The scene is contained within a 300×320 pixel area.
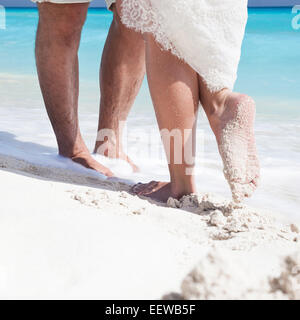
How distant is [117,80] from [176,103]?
28.1 inches

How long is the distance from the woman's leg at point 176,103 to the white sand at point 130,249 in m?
0.18

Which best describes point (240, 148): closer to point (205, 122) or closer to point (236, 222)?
point (236, 222)

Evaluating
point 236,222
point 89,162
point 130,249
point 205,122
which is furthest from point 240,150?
point 205,122

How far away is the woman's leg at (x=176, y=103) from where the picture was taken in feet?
4.88

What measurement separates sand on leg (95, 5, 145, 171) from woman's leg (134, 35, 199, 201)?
0.58 m

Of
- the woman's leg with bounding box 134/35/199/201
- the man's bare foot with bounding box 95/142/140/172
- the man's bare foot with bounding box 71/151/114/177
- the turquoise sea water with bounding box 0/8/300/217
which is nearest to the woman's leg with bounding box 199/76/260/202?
the woman's leg with bounding box 134/35/199/201

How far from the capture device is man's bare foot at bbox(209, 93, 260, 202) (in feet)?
4.60

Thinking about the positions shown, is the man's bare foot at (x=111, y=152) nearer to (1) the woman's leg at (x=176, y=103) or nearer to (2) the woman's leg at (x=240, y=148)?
(1) the woman's leg at (x=176, y=103)

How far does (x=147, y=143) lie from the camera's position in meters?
2.56

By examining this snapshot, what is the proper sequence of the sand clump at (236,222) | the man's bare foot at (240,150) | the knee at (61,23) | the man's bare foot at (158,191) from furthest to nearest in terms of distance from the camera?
1. the knee at (61,23)
2. the man's bare foot at (158,191)
3. the man's bare foot at (240,150)
4. the sand clump at (236,222)

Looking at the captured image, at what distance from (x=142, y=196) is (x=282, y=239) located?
1.91ft

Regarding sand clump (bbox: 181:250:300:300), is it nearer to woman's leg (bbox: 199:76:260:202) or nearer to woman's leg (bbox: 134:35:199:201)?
woman's leg (bbox: 199:76:260:202)

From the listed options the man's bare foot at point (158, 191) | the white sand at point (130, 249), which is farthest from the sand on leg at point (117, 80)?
the white sand at point (130, 249)
